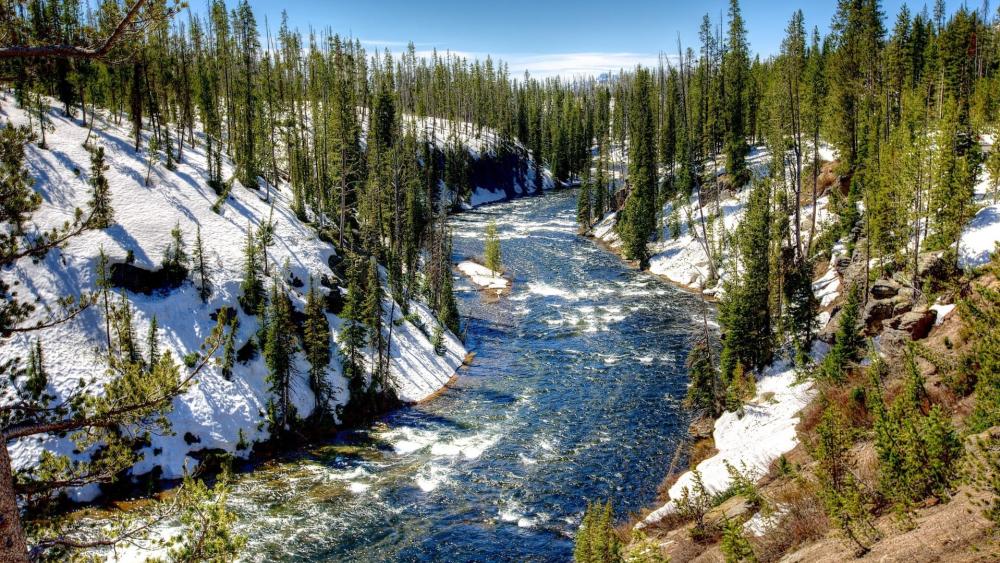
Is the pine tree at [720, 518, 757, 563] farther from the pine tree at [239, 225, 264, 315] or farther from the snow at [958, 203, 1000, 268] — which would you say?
the pine tree at [239, 225, 264, 315]

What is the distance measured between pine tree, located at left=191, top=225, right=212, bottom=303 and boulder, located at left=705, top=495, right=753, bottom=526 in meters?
31.8

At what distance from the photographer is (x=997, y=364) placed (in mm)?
11273

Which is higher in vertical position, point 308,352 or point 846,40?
point 846,40

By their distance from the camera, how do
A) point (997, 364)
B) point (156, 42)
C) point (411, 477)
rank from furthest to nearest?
point (156, 42)
point (411, 477)
point (997, 364)

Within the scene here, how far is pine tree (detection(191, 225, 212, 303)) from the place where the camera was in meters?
36.8

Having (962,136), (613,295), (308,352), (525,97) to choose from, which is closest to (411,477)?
(308,352)

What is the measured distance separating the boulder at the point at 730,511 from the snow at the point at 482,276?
43.2m

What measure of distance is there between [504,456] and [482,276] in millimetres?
37544

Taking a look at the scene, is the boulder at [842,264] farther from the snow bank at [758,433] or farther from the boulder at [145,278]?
the boulder at [145,278]

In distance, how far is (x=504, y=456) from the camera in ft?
99.9

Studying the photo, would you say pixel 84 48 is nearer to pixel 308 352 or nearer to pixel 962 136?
pixel 308 352

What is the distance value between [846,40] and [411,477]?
59129mm

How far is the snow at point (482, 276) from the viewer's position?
2504 inches

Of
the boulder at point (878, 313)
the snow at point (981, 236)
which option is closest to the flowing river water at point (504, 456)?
the boulder at point (878, 313)
